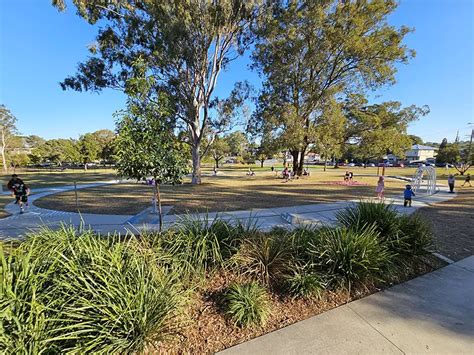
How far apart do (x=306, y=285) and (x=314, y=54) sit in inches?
899

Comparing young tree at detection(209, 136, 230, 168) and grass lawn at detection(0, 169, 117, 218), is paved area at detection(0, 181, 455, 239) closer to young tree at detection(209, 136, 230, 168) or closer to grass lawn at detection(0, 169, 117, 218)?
grass lawn at detection(0, 169, 117, 218)

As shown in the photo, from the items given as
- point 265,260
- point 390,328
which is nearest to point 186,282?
point 265,260

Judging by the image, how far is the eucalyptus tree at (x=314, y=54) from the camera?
66.4 ft

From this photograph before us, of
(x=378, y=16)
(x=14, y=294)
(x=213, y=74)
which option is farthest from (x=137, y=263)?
(x=378, y=16)

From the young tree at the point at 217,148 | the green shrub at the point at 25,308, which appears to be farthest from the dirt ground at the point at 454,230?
the young tree at the point at 217,148

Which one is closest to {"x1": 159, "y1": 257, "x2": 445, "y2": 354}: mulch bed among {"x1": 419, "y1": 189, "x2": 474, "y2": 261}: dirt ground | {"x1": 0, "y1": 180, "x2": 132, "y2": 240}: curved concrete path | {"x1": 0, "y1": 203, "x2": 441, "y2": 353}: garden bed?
{"x1": 0, "y1": 203, "x2": 441, "y2": 353}: garden bed

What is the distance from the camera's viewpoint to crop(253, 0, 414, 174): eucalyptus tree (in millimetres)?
20250

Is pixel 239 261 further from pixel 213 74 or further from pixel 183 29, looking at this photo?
pixel 213 74

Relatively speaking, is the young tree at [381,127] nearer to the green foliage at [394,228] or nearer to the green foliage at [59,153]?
the green foliage at [394,228]

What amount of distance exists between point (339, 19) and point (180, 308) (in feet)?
83.6

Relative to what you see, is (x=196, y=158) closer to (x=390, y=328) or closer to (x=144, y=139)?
(x=144, y=139)

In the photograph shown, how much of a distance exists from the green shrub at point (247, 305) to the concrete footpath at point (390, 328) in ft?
0.77

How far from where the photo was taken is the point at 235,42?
65.1 ft

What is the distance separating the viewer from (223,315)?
2957 mm
